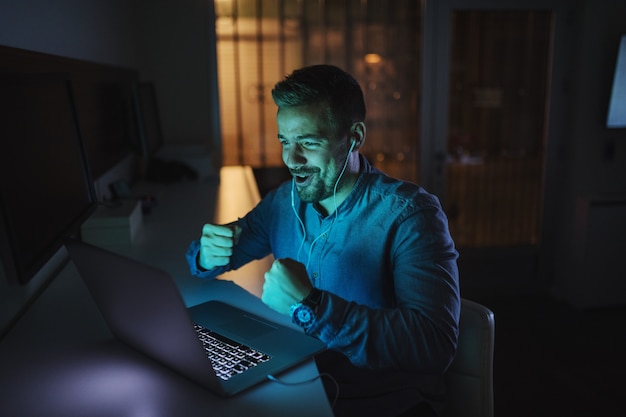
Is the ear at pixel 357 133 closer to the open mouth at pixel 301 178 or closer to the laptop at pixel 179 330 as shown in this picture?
the open mouth at pixel 301 178

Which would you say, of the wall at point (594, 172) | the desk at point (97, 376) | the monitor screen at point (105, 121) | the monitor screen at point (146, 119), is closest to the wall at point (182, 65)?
the monitor screen at point (146, 119)

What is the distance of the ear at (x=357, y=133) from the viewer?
1400 millimetres

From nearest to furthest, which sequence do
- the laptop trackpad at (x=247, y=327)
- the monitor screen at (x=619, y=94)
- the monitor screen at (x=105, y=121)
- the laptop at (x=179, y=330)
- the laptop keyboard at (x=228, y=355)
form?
the laptop at (x=179, y=330) → the laptop keyboard at (x=228, y=355) → the laptop trackpad at (x=247, y=327) → the monitor screen at (x=105, y=121) → the monitor screen at (x=619, y=94)

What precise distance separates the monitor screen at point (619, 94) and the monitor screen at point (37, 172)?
11.5 feet

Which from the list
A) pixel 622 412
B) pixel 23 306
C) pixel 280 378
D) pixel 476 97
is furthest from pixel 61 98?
pixel 476 97

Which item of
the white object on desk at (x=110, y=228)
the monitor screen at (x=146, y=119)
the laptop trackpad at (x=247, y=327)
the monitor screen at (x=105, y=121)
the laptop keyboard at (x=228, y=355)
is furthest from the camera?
the monitor screen at (x=146, y=119)

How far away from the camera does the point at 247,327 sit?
1238mm

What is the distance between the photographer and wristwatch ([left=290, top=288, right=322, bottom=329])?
3.56 ft

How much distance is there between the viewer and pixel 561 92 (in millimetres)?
3926

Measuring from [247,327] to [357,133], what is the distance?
22.4 inches

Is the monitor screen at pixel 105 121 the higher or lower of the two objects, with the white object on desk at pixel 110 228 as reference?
higher

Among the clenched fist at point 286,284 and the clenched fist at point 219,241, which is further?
the clenched fist at point 219,241

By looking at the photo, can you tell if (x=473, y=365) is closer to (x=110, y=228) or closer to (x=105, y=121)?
(x=110, y=228)

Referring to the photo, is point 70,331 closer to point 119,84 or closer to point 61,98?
point 61,98
